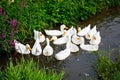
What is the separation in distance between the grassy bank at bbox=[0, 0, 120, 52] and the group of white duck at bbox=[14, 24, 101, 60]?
283 millimetres

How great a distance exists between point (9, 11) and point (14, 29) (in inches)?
21.5

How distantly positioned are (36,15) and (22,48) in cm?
132

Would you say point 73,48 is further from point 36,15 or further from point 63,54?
point 36,15

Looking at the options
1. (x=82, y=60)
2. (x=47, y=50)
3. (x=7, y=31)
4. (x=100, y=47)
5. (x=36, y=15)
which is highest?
(x=36, y=15)

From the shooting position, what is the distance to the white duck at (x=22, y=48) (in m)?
8.93

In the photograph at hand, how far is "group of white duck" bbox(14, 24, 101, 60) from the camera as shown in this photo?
8.98m

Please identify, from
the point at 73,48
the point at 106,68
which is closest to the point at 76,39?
the point at 73,48

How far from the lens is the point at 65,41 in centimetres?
961

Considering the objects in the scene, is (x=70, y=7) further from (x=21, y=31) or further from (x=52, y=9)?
(x=21, y=31)

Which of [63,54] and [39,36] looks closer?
[63,54]

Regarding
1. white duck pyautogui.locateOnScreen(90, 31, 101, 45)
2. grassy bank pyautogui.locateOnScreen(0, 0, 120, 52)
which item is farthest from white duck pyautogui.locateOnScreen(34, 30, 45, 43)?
white duck pyautogui.locateOnScreen(90, 31, 101, 45)

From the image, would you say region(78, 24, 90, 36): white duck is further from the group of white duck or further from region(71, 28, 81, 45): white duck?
region(71, 28, 81, 45): white duck

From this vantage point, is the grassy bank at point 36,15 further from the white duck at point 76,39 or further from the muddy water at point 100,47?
the white duck at point 76,39

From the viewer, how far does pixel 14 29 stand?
913cm
